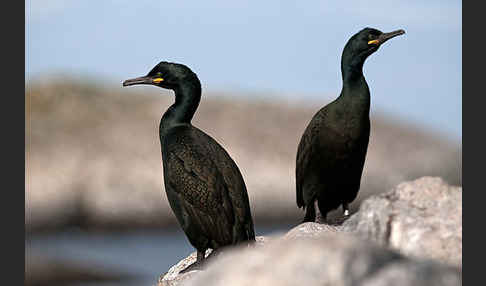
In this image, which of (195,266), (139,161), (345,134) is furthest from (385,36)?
(139,161)

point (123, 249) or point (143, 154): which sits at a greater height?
point (143, 154)

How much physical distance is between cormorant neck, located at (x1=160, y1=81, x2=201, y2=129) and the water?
11773mm

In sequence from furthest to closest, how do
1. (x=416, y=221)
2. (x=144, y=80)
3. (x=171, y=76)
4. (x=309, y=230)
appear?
(x=144, y=80) < (x=171, y=76) < (x=309, y=230) < (x=416, y=221)

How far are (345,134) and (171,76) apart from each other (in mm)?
2038

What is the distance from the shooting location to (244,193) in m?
7.76

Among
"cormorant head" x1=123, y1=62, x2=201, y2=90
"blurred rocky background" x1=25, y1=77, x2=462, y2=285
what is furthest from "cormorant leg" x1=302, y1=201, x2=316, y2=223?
"blurred rocky background" x1=25, y1=77, x2=462, y2=285

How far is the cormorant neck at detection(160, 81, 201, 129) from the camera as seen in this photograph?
26.7 feet

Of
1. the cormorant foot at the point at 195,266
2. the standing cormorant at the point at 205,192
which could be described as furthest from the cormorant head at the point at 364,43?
the cormorant foot at the point at 195,266

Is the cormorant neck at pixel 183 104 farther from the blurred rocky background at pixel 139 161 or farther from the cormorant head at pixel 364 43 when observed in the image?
the blurred rocky background at pixel 139 161

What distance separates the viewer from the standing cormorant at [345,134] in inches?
357

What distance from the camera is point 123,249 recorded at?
24.2 metres

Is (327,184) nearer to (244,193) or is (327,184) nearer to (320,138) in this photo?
(320,138)

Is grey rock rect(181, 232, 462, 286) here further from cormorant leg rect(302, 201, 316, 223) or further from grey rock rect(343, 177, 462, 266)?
cormorant leg rect(302, 201, 316, 223)

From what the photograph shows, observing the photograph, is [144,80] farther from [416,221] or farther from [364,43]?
[416,221]
